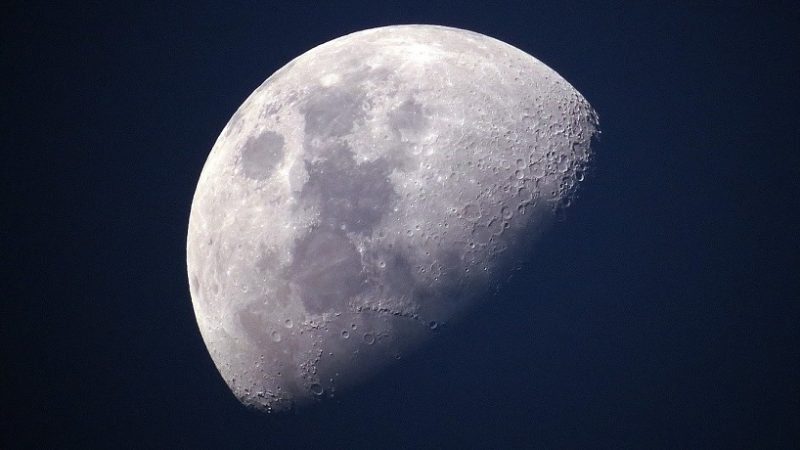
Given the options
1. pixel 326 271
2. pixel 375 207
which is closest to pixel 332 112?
pixel 375 207

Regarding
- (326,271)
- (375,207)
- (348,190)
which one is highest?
(348,190)

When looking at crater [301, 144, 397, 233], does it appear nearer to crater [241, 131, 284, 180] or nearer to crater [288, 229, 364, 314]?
crater [288, 229, 364, 314]

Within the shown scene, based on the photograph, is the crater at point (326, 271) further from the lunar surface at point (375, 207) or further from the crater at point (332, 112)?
the crater at point (332, 112)

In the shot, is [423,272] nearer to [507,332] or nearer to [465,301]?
[465,301]

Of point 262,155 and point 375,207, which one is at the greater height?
point 262,155

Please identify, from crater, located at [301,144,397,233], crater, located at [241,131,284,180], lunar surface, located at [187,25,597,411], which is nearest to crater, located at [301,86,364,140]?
lunar surface, located at [187,25,597,411]

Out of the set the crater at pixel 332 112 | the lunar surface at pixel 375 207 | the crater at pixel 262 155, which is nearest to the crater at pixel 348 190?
the lunar surface at pixel 375 207

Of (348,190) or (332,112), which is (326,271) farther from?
(332,112)

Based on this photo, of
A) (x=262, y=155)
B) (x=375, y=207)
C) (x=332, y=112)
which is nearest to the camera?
(x=375, y=207)

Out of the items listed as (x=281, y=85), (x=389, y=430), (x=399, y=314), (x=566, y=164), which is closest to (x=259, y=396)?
(x=389, y=430)
